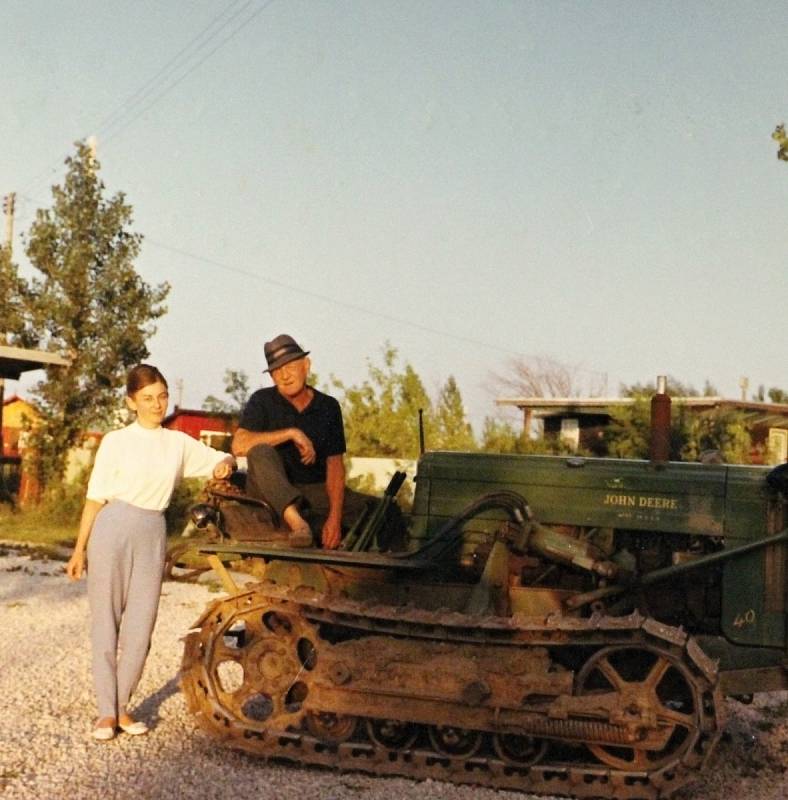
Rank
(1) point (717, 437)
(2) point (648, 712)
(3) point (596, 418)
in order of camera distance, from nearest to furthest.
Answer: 1. (2) point (648, 712)
2. (1) point (717, 437)
3. (3) point (596, 418)

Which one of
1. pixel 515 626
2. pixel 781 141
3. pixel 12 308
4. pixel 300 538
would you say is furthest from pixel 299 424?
pixel 12 308

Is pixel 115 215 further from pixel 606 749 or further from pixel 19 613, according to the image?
pixel 606 749

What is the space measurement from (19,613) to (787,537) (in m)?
7.39

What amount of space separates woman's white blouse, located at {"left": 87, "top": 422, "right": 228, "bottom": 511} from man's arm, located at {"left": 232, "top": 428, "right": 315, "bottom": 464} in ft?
1.11

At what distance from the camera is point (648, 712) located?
5.70m

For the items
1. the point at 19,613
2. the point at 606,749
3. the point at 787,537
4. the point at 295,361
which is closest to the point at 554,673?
the point at 606,749

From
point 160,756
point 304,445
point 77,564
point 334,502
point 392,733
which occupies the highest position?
point 304,445

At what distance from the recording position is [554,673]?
18.9 ft

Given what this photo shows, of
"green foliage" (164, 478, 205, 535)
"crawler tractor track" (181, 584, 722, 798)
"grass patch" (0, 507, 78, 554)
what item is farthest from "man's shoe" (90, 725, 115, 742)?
A: "green foliage" (164, 478, 205, 535)

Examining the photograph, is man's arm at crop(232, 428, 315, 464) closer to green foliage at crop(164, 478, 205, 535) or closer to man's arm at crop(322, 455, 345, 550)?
man's arm at crop(322, 455, 345, 550)

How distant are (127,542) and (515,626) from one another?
2.08m

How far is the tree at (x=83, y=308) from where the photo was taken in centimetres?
2494

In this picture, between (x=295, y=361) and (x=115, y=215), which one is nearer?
(x=295, y=361)

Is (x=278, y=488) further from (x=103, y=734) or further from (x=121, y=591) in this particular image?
(x=103, y=734)
